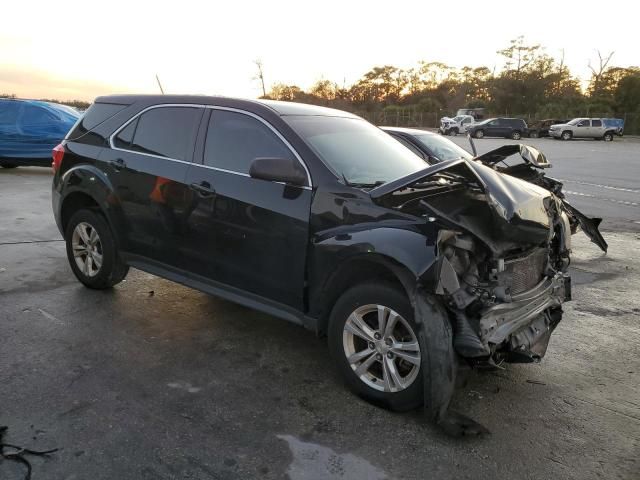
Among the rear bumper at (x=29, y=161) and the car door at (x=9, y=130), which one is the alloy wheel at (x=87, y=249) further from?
the car door at (x=9, y=130)

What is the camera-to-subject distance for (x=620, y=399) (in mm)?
3549

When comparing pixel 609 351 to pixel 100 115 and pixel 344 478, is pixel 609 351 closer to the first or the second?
pixel 344 478

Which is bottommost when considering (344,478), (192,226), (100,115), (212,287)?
(344,478)

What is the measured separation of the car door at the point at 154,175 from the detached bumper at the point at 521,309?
2.41 meters

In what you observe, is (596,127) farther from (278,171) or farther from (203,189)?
(278,171)

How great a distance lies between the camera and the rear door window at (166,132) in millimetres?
4418

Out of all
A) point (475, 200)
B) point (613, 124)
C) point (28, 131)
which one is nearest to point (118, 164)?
point (475, 200)

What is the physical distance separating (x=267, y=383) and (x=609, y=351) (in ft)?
8.95

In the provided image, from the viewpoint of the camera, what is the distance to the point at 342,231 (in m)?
3.45

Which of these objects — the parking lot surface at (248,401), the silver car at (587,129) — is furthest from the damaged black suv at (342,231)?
the silver car at (587,129)

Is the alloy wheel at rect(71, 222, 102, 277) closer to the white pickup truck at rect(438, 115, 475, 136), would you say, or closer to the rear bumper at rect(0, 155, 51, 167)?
the rear bumper at rect(0, 155, 51, 167)

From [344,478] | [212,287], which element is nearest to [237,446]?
[344,478]

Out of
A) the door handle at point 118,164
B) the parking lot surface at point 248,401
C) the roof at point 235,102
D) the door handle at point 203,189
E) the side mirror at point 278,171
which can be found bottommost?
the parking lot surface at point 248,401

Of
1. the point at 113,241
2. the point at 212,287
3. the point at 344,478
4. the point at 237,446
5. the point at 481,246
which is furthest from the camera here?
the point at 113,241
